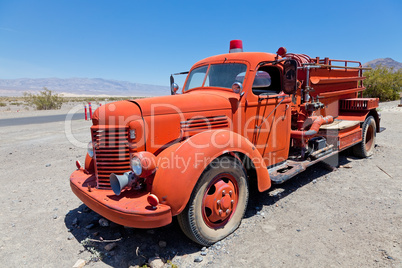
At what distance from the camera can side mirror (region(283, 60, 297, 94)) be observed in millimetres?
3824

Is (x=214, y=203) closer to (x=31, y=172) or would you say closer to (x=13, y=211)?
(x=13, y=211)

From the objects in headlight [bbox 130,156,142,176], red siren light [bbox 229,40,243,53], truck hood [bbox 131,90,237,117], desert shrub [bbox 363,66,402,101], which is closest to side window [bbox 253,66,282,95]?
red siren light [bbox 229,40,243,53]

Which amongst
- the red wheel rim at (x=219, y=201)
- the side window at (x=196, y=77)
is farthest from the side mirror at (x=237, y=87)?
the red wheel rim at (x=219, y=201)

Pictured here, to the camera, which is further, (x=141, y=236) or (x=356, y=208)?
(x=356, y=208)

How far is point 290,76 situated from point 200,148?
191cm

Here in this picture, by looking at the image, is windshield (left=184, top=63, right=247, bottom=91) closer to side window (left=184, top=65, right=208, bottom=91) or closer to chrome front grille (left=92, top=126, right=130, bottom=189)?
side window (left=184, top=65, right=208, bottom=91)

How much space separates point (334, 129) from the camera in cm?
529

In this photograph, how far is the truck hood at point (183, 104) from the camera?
3.18m

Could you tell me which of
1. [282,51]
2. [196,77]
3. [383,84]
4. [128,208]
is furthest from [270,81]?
[383,84]

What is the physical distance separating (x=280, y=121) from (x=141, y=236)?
2.73 meters

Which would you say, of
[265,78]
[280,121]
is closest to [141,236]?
[280,121]

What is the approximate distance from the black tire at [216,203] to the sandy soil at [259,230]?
0.54 feet

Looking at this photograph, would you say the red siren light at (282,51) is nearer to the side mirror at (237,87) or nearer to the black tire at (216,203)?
the side mirror at (237,87)

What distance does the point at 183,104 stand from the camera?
3389mm
